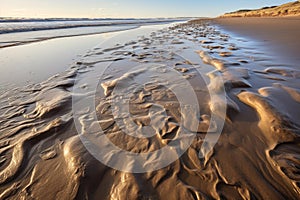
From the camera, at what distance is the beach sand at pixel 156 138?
1309 millimetres

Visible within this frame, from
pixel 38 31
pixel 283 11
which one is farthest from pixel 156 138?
pixel 283 11

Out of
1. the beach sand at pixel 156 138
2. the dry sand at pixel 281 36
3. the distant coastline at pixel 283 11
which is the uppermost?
the distant coastline at pixel 283 11

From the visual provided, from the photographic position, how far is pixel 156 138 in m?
1.82

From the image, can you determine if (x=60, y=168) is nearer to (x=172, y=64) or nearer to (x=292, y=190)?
(x=292, y=190)

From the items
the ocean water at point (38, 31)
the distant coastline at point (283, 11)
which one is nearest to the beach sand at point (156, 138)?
the ocean water at point (38, 31)

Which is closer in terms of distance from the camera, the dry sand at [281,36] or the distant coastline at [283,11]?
the dry sand at [281,36]

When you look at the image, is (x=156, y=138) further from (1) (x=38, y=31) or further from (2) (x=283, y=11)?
(2) (x=283, y=11)

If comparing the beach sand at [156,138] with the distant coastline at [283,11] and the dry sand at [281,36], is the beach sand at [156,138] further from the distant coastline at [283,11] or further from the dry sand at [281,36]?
the distant coastline at [283,11]

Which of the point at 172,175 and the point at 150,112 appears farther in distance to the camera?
the point at 150,112

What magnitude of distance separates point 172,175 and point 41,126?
172 centimetres

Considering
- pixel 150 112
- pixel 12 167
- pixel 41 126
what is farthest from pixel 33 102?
pixel 150 112

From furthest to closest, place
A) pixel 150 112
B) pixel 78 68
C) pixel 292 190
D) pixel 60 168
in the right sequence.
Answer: pixel 78 68, pixel 150 112, pixel 60 168, pixel 292 190

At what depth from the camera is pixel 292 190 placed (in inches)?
47.4

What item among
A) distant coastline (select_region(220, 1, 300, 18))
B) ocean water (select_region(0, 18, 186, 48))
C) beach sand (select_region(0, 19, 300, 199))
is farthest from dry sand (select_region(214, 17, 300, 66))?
distant coastline (select_region(220, 1, 300, 18))
